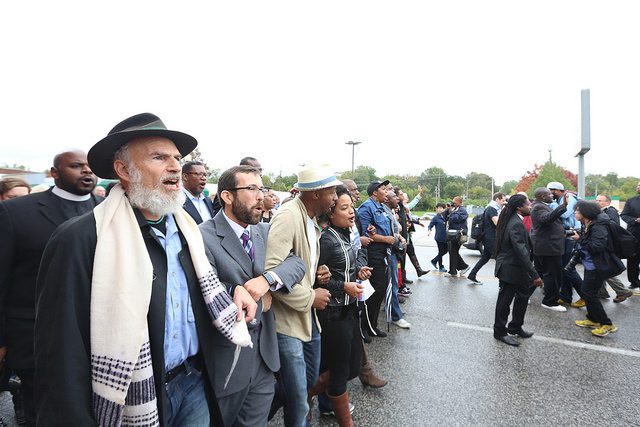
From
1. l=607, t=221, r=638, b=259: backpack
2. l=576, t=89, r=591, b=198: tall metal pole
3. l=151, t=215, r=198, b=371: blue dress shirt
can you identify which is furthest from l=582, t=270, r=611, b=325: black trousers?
l=151, t=215, r=198, b=371: blue dress shirt

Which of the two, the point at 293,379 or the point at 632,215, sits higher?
the point at 632,215

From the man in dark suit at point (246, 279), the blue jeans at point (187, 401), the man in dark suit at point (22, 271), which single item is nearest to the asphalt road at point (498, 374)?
the man in dark suit at point (246, 279)

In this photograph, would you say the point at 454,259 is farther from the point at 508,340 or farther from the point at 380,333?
the point at 380,333

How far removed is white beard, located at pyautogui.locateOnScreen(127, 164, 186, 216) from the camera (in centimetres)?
145

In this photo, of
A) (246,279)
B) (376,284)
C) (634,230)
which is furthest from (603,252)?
(246,279)

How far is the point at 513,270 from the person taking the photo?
4457 mm

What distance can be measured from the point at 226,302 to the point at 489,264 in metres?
10.1

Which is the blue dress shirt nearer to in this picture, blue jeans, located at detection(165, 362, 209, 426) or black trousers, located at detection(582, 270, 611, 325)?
blue jeans, located at detection(165, 362, 209, 426)

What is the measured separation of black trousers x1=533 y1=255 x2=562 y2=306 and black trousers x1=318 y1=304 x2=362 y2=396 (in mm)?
4838

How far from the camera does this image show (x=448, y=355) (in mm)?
4125

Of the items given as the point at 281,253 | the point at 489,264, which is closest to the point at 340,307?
the point at 281,253

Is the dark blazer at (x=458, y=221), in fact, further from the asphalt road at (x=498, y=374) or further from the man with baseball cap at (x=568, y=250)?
the asphalt road at (x=498, y=374)

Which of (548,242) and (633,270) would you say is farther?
(633,270)

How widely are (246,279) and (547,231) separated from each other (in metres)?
5.64
